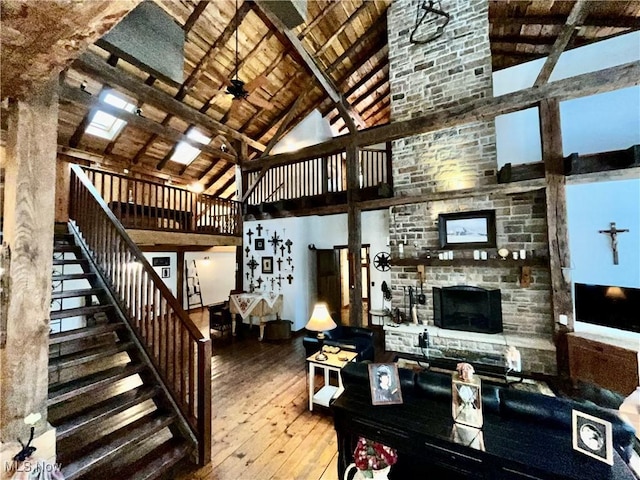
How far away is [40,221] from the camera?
171 cm

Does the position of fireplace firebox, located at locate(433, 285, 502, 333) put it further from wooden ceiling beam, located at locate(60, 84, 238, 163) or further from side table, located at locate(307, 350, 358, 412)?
wooden ceiling beam, located at locate(60, 84, 238, 163)

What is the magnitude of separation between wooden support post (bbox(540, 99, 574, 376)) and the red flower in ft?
11.2

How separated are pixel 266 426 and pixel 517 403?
237cm

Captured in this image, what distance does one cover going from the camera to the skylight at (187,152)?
24.3ft

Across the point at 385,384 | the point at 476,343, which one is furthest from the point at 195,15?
the point at 476,343

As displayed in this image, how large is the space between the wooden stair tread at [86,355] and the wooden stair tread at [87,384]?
143 mm

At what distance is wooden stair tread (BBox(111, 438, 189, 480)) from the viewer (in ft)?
6.93

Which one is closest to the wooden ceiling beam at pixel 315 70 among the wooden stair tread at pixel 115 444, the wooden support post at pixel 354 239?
the wooden support post at pixel 354 239

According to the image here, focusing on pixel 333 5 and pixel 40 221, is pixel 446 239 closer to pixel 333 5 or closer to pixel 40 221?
pixel 333 5

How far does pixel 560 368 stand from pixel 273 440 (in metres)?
3.78

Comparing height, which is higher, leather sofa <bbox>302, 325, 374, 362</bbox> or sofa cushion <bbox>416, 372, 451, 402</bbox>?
sofa cushion <bbox>416, 372, 451, 402</bbox>

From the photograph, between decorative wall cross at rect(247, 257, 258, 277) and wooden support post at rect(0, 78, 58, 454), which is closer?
wooden support post at rect(0, 78, 58, 454)

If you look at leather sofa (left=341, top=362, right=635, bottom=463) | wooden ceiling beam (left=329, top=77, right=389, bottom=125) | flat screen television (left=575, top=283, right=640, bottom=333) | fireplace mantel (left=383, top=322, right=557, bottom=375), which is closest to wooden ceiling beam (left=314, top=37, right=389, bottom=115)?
wooden ceiling beam (left=329, top=77, right=389, bottom=125)

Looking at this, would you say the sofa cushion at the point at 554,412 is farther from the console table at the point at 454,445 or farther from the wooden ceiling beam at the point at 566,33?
the wooden ceiling beam at the point at 566,33
